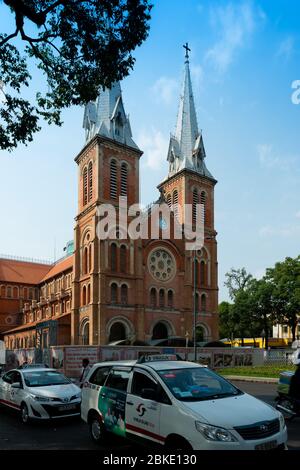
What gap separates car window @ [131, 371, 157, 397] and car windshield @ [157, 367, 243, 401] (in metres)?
0.27

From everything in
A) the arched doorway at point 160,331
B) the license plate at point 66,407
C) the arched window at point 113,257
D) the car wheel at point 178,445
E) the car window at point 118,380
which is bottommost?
the arched doorway at point 160,331

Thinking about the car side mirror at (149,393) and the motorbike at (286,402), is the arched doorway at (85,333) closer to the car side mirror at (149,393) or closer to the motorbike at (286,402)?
the motorbike at (286,402)

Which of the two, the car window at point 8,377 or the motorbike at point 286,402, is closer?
the motorbike at point 286,402

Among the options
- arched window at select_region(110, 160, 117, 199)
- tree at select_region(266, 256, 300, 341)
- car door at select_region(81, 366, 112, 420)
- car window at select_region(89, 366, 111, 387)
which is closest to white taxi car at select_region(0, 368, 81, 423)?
car door at select_region(81, 366, 112, 420)

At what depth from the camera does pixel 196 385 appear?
8031mm

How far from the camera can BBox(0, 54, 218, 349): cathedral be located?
4522 centimetres

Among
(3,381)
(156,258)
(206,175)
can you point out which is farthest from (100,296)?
(3,381)

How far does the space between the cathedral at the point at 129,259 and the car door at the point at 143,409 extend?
102 ft

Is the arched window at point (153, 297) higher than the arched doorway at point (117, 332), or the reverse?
the arched window at point (153, 297)

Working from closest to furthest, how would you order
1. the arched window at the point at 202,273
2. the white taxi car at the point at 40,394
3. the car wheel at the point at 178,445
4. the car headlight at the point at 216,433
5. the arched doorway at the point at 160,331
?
the car headlight at the point at 216,433 → the car wheel at the point at 178,445 → the white taxi car at the point at 40,394 → the arched doorway at the point at 160,331 → the arched window at the point at 202,273

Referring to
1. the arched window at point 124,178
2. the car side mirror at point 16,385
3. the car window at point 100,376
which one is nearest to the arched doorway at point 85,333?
the arched window at point 124,178

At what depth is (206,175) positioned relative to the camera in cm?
5744

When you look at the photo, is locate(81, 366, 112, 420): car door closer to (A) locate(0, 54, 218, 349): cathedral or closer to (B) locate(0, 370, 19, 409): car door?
(B) locate(0, 370, 19, 409): car door

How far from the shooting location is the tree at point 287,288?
2255 inches
